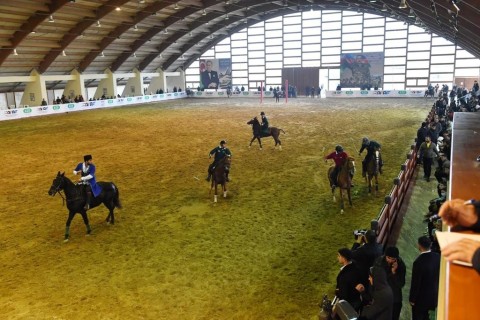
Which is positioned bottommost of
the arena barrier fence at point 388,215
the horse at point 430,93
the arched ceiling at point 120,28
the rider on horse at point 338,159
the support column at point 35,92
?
the arena barrier fence at point 388,215

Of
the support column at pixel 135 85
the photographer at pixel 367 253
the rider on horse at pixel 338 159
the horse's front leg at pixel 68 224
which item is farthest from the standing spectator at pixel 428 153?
the support column at pixel 135 85

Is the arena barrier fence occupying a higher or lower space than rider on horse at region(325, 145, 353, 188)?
lower

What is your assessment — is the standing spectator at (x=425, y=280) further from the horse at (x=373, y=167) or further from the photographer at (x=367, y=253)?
the horse at (x=373, y=167)

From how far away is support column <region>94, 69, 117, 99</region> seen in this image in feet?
146

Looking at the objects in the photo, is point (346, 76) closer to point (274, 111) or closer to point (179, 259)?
point (274, 111)

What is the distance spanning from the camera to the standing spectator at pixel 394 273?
16.1ft

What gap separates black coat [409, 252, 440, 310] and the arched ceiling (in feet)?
49.5

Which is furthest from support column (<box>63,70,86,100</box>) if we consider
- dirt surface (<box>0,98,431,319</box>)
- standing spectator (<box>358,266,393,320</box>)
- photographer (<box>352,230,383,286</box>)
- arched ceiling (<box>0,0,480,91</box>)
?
standing spectator (<box>358,266,393,320</box>)

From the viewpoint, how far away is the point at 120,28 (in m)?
36.3

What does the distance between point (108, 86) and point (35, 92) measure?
932 centimetres

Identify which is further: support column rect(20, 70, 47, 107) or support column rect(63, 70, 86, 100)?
support column rect(63, 70, 86, 100)

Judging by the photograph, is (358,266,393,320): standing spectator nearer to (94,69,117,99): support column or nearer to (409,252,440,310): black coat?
(409,252,440,310): black coat

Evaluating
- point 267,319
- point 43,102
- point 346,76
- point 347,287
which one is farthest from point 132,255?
point 346,76

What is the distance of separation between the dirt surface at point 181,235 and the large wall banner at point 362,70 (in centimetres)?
2872
